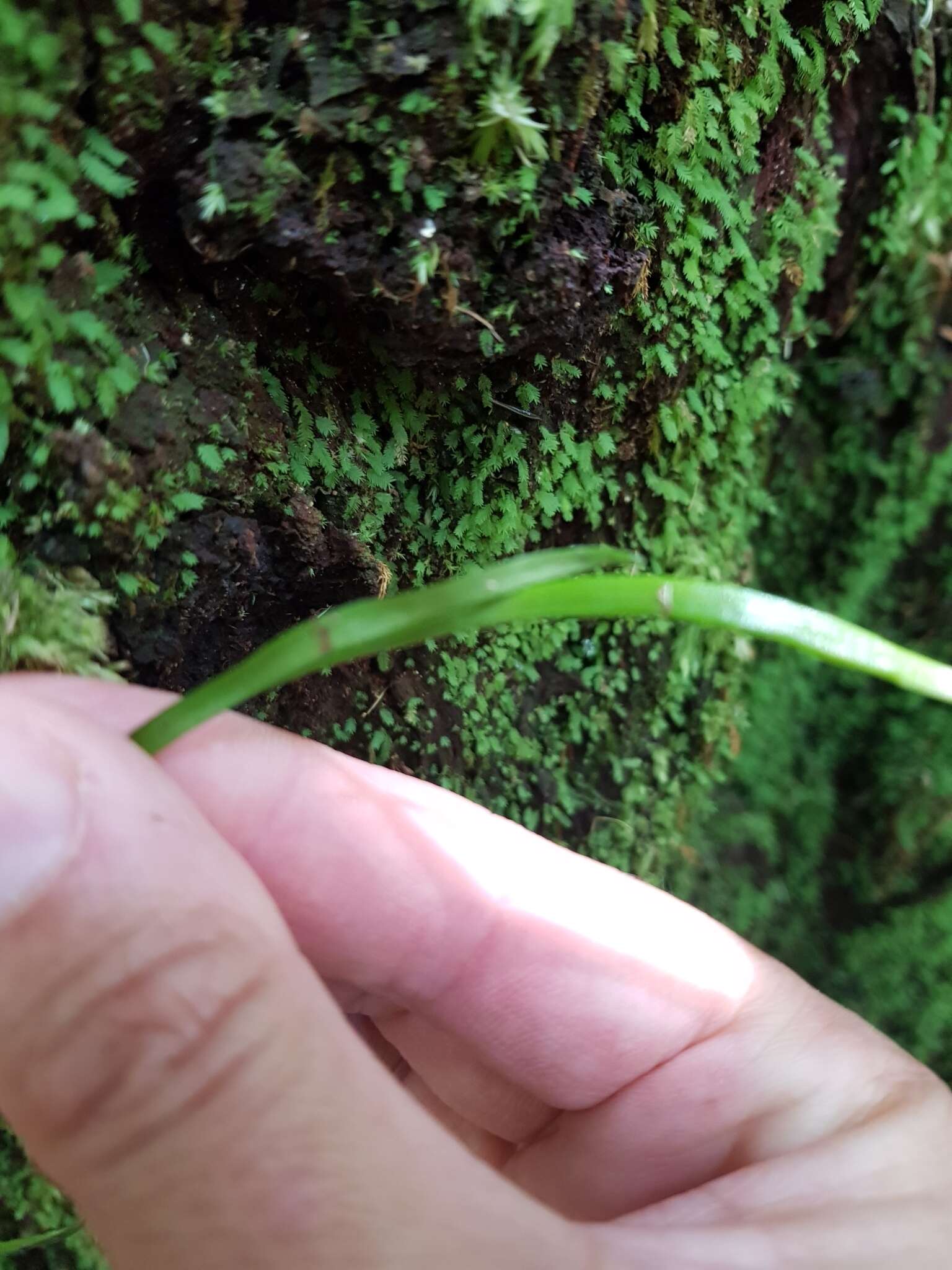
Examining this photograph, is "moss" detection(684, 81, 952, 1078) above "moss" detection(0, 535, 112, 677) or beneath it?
beneath

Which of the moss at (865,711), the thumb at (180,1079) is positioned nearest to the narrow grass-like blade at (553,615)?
the thumb at (180,1079)

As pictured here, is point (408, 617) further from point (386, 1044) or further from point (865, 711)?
point (865, 711)

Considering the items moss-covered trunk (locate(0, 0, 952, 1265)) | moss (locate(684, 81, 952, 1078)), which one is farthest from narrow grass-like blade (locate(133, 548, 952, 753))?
moss (locate(684, 81, 952, 1078))

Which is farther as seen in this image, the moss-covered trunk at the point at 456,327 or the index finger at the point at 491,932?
the index finger at the point at 491,932

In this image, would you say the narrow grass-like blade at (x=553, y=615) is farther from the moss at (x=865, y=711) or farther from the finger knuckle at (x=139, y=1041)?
the moss at (x=865, y=711)

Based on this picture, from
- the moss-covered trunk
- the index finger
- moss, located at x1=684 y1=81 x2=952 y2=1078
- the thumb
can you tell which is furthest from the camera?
moss, located at x1=684 y1=81 x2=952 y2=1078

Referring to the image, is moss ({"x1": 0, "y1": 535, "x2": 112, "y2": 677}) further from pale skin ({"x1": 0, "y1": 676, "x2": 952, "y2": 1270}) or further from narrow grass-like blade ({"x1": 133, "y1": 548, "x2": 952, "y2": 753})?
narrow grass-like blade ({"x1": 133, "y1": 548, "x2": 952, "y2": 753})

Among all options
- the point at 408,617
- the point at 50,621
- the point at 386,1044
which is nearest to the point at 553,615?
the point at 408,617
